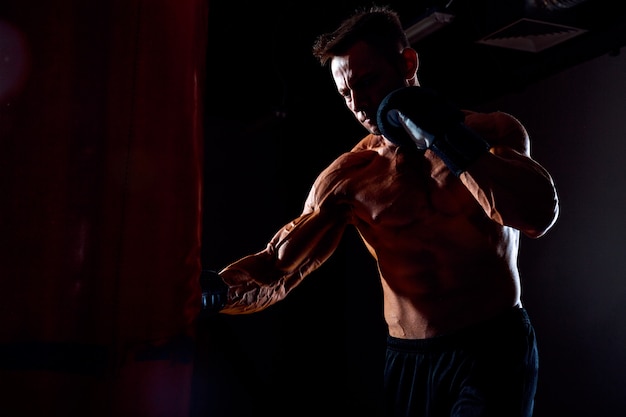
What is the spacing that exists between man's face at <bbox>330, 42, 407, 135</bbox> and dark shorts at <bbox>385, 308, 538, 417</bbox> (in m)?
0.64

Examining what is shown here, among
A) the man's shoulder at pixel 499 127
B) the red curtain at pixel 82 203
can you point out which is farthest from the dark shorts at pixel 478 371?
the red curtain at pixel 82 203

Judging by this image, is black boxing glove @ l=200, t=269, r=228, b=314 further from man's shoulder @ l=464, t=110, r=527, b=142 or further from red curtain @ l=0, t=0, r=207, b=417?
man's shoulder @ l=464, t=110, r=527, b=142

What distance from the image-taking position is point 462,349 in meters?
1.52

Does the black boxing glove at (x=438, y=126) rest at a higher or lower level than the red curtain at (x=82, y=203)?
higher

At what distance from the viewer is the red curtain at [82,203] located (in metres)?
0.73

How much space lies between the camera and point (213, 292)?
146cm

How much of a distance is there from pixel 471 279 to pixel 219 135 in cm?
351

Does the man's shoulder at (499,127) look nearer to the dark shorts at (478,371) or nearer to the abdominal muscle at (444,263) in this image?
the abdominal muscle at (444,263)

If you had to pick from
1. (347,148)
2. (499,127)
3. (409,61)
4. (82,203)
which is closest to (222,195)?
(347,148)

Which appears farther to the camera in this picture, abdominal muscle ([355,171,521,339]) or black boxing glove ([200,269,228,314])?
abdominal muscle ([355,171,521,339])

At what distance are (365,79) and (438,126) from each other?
1.36 ft

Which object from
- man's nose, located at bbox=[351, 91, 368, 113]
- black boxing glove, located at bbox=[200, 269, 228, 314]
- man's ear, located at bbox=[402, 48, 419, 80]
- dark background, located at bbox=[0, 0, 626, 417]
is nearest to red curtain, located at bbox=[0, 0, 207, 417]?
dark background, located at bbox=[0, 0, 626, 417]

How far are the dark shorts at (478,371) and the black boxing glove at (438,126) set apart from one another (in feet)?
1.64

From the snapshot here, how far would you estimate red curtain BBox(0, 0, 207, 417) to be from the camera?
0.73 meters
